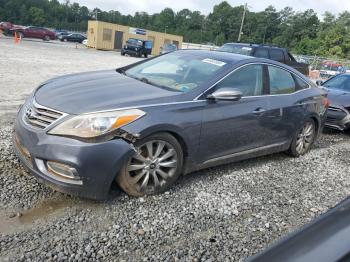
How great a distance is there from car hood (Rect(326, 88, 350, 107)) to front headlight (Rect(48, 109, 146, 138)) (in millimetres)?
6023

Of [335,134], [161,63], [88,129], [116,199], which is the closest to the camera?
[88,129]

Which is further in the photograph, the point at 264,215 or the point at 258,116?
the point at 258,116

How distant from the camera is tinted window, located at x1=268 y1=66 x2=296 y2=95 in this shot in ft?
16.3

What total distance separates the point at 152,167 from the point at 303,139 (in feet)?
10.1

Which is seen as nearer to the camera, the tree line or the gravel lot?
the gravel lot

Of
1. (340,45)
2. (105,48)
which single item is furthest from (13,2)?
(340,45)

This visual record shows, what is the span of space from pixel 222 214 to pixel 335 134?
540 centimetres

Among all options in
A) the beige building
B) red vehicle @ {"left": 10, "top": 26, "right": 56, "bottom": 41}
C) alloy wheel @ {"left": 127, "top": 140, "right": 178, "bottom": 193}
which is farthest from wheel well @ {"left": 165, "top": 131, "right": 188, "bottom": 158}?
red vehicle @ {"left": 10, "top": 26, "right": 56, "bottom": 41}

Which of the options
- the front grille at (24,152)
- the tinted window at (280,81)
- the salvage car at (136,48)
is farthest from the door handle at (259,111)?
the salvage car at (136,48)

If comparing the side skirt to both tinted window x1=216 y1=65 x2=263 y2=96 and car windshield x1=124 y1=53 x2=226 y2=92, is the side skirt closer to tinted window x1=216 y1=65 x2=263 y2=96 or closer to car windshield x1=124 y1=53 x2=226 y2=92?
tinted window x1=216 y1=65 x2=263 y2=96

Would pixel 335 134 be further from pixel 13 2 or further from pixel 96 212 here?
pixel 13 2

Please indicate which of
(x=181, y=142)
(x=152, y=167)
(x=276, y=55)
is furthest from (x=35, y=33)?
(x=152, y=167)

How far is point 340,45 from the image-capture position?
70688mm

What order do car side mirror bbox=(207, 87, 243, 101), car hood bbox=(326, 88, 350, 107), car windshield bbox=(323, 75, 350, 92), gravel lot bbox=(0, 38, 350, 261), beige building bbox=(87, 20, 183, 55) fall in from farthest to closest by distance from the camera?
beige building bbox=(87, 20, 183, 55), car windshield bbox=(323, 75, 350, 92), car hood bbox=(326, 88, 350, 107), car side mirror bbox=(207, 87, 243, 101), gravel lot bbox=(0, 38, 350, 261)
